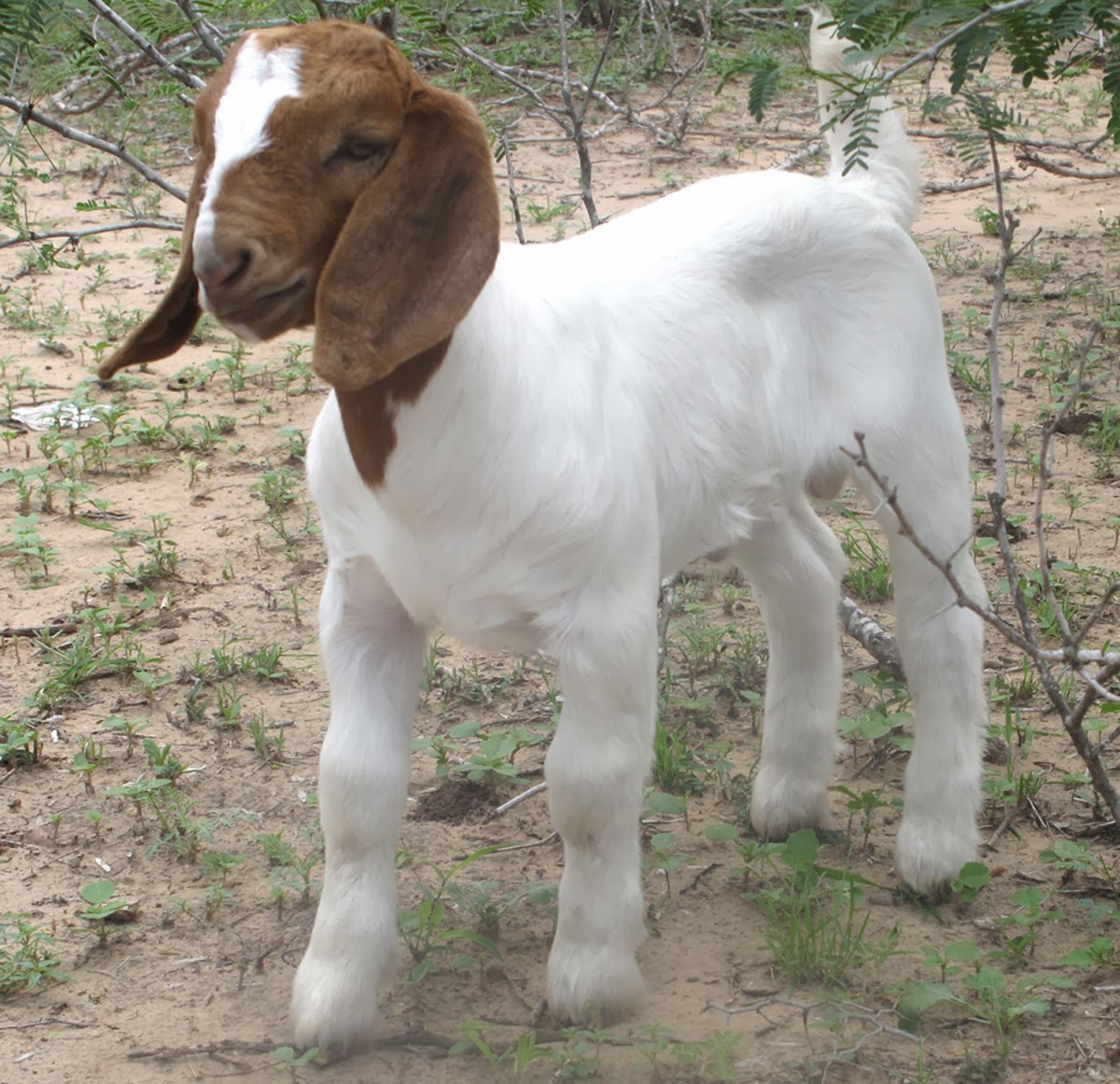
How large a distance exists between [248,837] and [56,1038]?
0.81m

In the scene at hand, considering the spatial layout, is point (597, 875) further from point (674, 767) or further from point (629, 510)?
point (674, 767)

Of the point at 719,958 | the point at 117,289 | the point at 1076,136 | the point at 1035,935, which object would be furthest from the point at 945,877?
the point at 1076,136

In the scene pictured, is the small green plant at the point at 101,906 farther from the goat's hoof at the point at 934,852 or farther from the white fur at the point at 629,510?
the goat's hoof at the point at 934,852

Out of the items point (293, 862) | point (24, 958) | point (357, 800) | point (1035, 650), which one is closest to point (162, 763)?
point (293, 862)

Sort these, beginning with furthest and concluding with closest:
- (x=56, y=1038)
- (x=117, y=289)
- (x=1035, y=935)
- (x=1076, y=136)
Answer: (x=1076, y=136) < (x=117, y=289) < (x=1035, y=935) < (x=56, y=1038)

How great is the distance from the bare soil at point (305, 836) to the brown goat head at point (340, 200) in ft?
4.82

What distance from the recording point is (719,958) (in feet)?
11.4

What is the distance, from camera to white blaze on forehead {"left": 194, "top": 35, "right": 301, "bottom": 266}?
2432 mm

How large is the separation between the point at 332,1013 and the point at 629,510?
1141 mm

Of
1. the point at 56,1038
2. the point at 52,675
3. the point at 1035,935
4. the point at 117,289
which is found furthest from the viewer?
the point at 117,289

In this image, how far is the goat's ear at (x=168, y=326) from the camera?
2840 millimetres

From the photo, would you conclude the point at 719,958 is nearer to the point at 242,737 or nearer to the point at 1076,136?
the point at 242,737

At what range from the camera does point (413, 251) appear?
8.44 ft

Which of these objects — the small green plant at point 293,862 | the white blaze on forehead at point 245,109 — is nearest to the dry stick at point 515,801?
the small green plant at point 293,862
